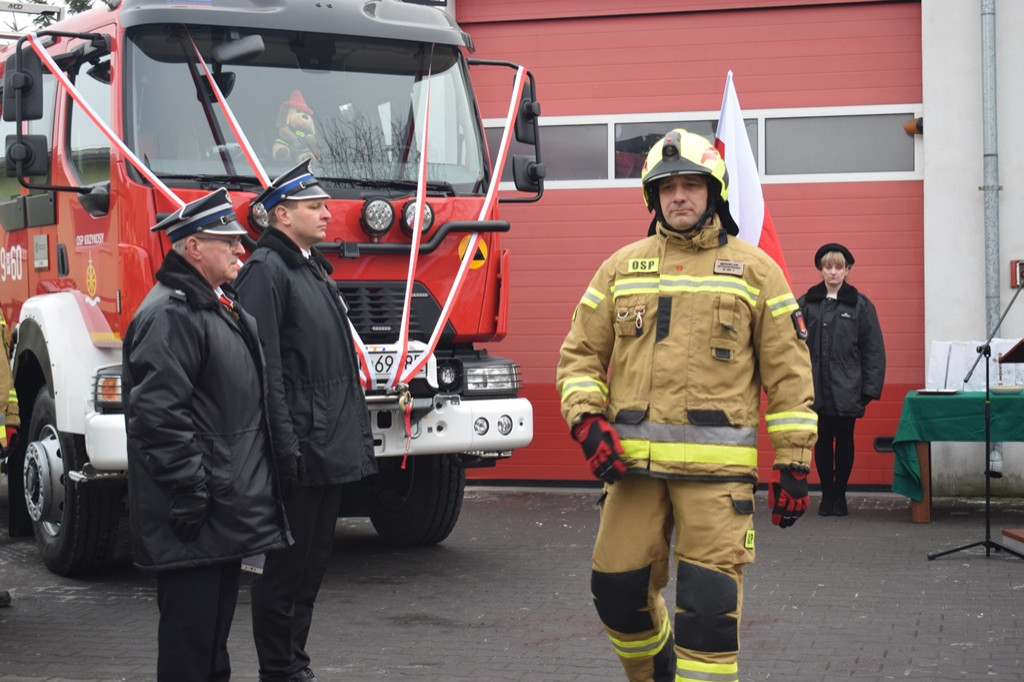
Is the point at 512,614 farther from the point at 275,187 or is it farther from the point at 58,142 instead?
the point at 58,142

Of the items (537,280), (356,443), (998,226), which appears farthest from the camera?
(537,280)

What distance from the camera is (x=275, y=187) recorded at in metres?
5.89

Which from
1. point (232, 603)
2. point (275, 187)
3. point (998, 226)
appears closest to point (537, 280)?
point (998, 226)

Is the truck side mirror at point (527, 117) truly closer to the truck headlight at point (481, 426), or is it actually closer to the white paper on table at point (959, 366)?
the truck headlight at point (481, 426)

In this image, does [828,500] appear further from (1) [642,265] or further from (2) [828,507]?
(1) [642,265]

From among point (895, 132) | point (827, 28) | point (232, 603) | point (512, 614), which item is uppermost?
point (827, 28)

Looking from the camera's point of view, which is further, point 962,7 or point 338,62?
point 962,7

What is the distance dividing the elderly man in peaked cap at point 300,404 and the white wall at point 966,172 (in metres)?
6.99

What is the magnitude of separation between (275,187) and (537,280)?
6.79m

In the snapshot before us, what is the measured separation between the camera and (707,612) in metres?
4.70

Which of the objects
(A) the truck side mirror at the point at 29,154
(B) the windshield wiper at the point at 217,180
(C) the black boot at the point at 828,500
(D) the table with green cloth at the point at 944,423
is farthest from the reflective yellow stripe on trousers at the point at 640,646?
(C) the black boot at the point at 828,500

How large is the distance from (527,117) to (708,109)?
11.9 ft

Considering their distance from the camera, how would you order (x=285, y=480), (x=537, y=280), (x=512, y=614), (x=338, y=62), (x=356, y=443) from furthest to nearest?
(x=537, y=280) < (x=338, y=62) < (x=512, y=614) < (x=356, y=443) < (x=285, y=480)

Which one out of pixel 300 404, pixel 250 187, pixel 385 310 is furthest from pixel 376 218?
pixel 300 404
